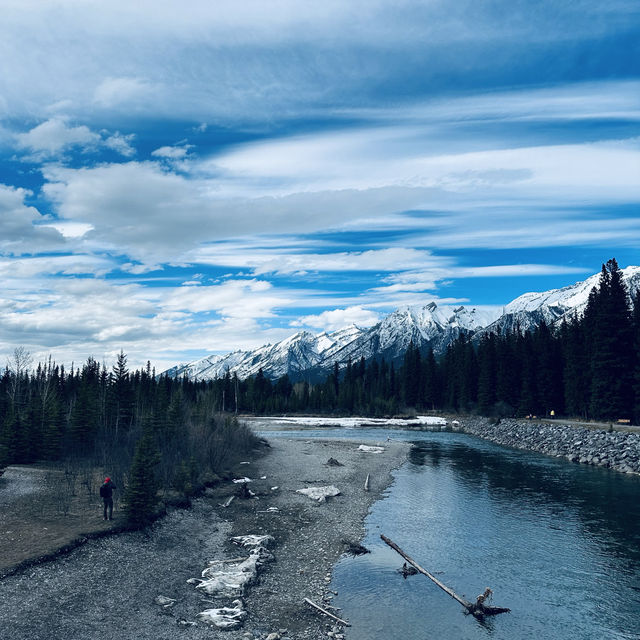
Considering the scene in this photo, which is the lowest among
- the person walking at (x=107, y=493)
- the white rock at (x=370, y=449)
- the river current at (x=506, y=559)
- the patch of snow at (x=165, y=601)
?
the white rock at (x=370, y=449)

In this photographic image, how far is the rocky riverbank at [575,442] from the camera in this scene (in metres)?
50.0

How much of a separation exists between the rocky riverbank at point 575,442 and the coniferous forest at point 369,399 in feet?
24.9

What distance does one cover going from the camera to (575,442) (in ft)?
196

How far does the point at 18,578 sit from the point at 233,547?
431 inches

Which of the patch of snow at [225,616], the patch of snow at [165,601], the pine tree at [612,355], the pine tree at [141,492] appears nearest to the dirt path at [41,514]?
the pine tree at [141,492]

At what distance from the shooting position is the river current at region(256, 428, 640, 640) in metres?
19.6

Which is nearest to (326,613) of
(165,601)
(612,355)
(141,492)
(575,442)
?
(165,601)

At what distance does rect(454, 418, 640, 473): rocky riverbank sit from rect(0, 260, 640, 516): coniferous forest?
7.59 m

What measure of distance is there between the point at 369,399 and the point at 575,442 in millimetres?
102435

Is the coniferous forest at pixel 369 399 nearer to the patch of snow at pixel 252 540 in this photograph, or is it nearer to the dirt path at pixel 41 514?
the dirt path at pixel 41 514

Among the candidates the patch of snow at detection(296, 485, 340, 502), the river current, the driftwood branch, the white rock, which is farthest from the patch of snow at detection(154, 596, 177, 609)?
the white rock

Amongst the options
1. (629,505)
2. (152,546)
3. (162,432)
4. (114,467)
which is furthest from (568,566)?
(162,432)

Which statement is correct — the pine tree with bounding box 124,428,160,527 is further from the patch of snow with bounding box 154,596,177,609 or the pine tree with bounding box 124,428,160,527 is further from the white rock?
the white rock

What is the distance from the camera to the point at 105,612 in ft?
62.6
